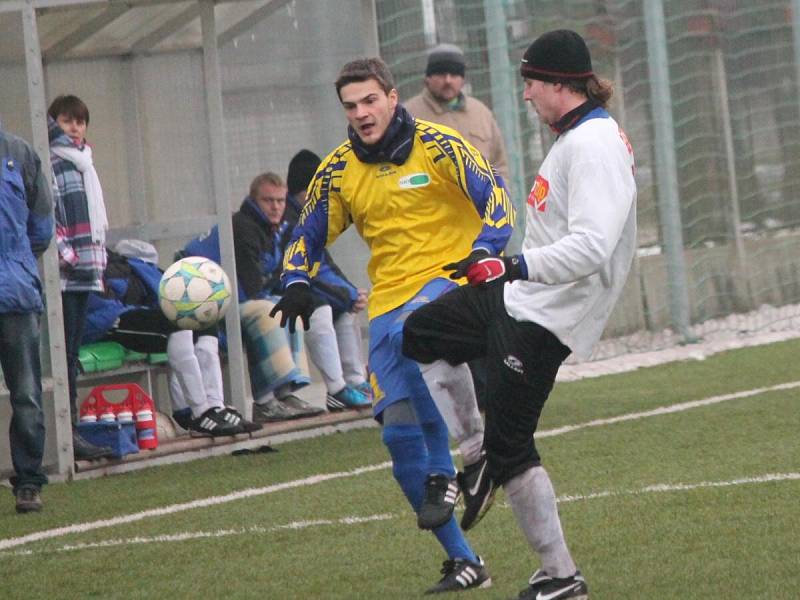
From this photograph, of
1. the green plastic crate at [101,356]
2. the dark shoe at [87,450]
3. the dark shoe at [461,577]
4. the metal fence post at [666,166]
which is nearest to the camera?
the dark shoe at [461,577]

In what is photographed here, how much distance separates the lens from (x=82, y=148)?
10.3 metres

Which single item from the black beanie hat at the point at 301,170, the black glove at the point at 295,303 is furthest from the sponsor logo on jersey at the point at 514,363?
the black beanie hat at the point at 301,170

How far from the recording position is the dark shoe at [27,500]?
8898mm

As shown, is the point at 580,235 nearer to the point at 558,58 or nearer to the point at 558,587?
the point at 558,58

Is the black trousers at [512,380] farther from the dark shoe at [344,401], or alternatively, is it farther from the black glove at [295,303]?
the dark shoe at [344,401]

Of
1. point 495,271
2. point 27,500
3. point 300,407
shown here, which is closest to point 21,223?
point 27,500

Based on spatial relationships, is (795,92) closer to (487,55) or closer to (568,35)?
(487,55)

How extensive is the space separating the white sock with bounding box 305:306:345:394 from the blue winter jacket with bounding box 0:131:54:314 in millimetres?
2710

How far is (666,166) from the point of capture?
1559 cm

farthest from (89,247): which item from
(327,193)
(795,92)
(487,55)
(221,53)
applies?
(795,92)

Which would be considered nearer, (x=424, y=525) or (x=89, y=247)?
(x=424, y=525)

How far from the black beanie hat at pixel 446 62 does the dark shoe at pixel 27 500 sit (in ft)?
12.8

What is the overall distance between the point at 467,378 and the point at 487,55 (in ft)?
29.6

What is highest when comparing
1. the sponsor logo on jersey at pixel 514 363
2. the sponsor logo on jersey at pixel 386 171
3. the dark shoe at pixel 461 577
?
the sponsor logo on jersey at pixel 386 171
